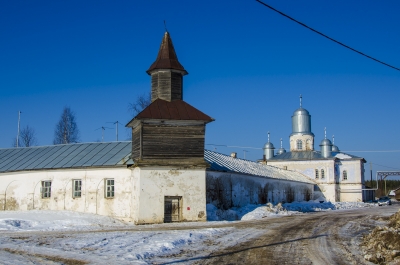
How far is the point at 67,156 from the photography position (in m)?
28.6

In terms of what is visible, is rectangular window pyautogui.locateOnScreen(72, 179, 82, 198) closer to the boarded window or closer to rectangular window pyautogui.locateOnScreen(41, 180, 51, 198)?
rectangular window pyautogui.locateOnScreen(41, 180, 51, 198)

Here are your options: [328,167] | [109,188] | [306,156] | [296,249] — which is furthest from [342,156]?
[296,249]

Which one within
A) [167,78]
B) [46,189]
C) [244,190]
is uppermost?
[167,78]

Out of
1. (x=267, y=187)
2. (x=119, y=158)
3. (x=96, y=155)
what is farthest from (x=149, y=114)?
(x=267, y=187)

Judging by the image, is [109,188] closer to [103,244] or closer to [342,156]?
[103,244]

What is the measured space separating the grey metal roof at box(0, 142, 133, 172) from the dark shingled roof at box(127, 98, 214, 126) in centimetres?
300

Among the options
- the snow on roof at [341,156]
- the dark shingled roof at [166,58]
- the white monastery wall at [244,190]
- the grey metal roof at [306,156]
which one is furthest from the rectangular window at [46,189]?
the snow on roof at [341,156]

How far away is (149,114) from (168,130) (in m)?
1.32

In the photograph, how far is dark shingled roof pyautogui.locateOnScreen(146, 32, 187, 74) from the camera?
24.9m

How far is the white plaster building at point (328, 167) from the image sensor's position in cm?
5803

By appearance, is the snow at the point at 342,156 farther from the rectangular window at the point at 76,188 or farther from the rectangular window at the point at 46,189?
the rectangular window at the point at 46,189

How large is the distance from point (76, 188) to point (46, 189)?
7.97ft

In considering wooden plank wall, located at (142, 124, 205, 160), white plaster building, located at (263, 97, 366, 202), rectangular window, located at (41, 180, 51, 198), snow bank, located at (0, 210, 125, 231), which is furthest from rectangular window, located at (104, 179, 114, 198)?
white plaster building, located at (263, 97, 366, 202)

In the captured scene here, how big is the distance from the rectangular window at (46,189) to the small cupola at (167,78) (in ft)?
28.0
